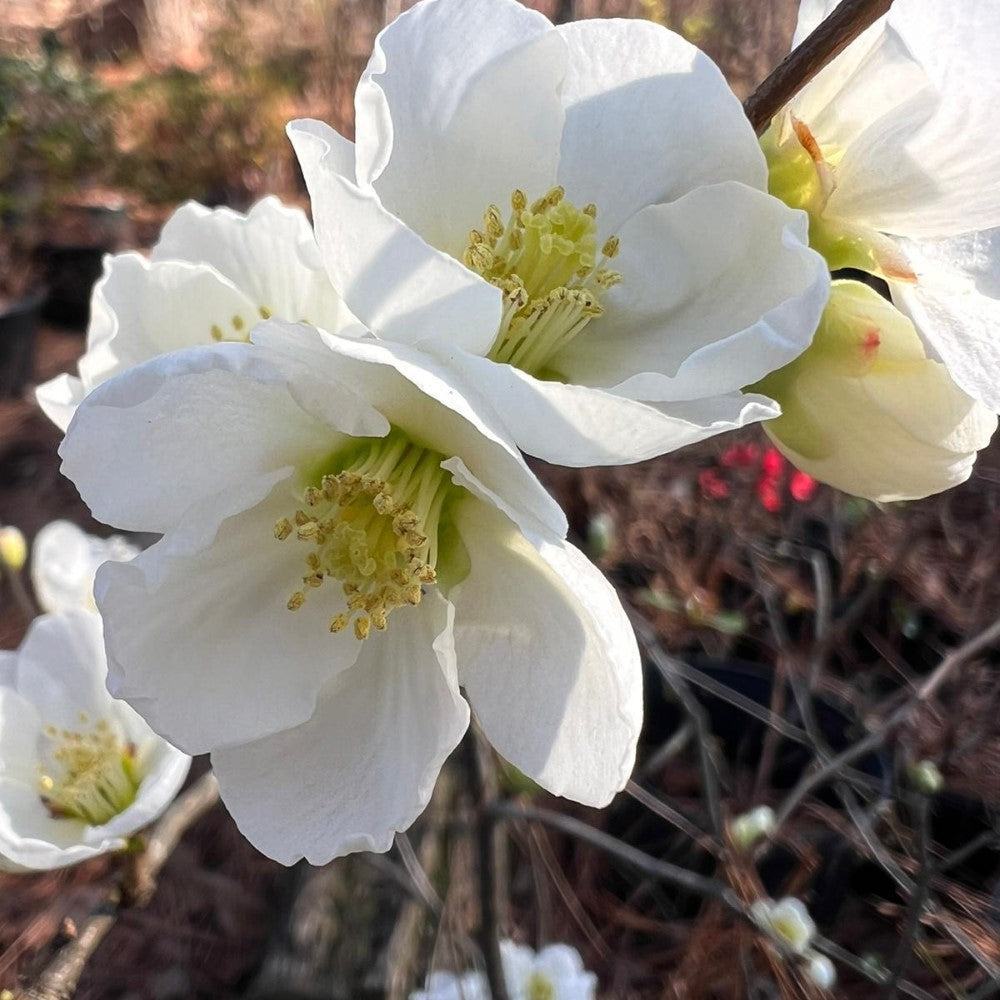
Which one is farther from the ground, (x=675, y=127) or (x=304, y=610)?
(x=675, y=127)

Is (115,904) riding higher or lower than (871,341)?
lower

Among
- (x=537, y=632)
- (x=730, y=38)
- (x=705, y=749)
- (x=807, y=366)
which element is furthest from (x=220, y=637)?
(x=730, y=38)

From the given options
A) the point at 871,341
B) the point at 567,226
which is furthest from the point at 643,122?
the point at 871,341

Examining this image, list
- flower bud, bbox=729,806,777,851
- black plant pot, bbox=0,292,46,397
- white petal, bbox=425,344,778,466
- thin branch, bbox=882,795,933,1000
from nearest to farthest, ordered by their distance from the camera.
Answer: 1. white petal, bbox=425,344,778,466
2. thin branch, bbox=882,795,933,1000
3. flower bud, bbox=729,806,777,851
4. black plant pot, bbox=0,292,46,397

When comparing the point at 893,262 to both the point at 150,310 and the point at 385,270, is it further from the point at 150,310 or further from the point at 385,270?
the point at 150,310

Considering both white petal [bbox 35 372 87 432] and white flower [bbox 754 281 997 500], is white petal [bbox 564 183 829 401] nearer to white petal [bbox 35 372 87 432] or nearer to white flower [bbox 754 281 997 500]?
white flower [bbox 754 281 997 500]

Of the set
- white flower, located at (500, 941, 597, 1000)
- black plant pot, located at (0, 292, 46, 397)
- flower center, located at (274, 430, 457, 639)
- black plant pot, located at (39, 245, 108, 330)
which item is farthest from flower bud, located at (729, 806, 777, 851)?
black plant pot, located at (39, 245, 108, 330)

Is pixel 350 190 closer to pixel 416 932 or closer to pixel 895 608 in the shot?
pixel 416 932
